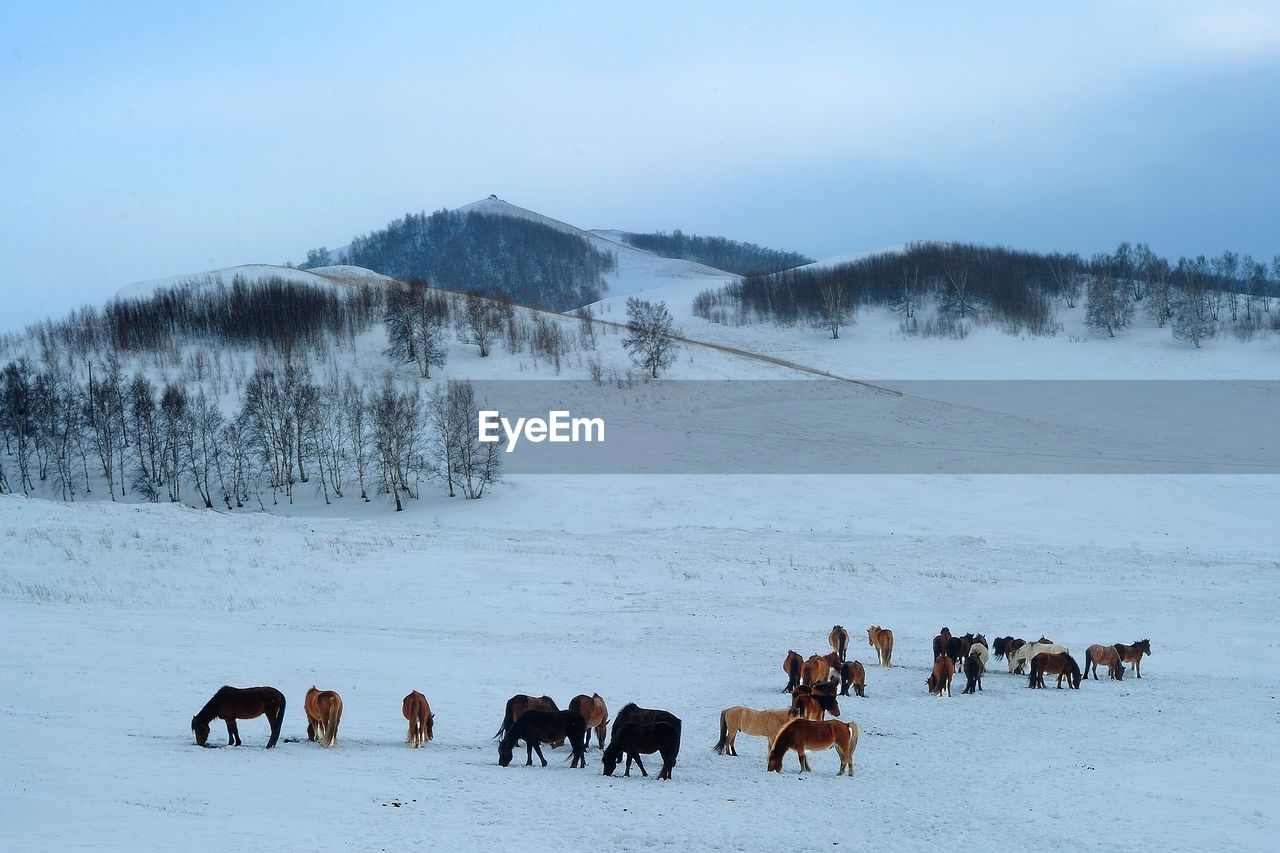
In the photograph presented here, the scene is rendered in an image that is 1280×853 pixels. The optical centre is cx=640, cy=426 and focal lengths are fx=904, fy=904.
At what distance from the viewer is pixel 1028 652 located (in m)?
17.4

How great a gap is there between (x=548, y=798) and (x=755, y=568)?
21.8 m

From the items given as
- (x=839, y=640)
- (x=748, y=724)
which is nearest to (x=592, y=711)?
(x=748, y=724)

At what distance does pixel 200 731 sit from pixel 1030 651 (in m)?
14.4

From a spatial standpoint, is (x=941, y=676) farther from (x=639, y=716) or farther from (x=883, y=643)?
(x=639, y=716)

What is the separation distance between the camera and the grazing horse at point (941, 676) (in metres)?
15.5

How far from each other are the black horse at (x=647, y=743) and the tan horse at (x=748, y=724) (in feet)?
4.21

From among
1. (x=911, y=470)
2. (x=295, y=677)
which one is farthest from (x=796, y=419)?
(x=295, y=677)

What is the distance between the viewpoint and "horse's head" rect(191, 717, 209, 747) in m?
10.9

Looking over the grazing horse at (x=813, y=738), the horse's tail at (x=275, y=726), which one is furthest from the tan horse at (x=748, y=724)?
the horse's tail at (x=275, y=726)

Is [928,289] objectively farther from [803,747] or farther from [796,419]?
[803,747]

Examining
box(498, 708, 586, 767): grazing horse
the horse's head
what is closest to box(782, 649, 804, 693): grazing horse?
box(498, 708, 586, 767): grazing horse

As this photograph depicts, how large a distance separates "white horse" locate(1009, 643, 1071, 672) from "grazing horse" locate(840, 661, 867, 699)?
11.9ft

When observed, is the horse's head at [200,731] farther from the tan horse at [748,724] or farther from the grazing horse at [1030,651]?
the grazing horse at [1030,651]

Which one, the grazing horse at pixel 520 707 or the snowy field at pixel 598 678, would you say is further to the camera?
the grazing horse at pixel 520 707
